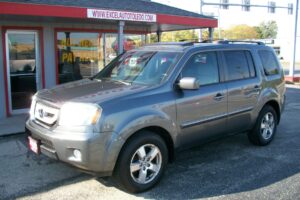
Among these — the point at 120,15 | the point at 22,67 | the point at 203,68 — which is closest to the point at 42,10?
the point at 120,15

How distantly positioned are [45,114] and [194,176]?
218 cm

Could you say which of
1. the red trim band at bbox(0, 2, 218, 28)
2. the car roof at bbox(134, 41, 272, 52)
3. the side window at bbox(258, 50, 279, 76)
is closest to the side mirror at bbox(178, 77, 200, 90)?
the car roof at bbox(134, 41, 272, 52)

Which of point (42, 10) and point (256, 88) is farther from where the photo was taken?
point (42, 10)

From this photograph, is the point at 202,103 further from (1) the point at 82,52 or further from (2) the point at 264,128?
(1) the point at 82,52

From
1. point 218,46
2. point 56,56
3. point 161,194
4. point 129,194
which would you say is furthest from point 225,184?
point 56,56

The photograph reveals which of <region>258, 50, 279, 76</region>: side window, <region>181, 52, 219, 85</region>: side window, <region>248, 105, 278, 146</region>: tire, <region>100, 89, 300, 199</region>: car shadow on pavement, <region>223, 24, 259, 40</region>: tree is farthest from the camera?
<region>223, 24, 259, 40</region>: tree

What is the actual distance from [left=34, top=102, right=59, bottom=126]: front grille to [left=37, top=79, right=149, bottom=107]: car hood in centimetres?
9

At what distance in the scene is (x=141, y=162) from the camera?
187 inches

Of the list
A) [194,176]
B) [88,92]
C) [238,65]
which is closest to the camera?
[88,92]

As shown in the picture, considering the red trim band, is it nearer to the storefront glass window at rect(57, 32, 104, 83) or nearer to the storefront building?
the storefront building

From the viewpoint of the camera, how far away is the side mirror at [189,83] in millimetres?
4953

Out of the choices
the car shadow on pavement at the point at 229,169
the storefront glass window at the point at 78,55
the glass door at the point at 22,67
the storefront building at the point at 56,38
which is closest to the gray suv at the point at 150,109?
the car shadow on pavement at the point at 229,169

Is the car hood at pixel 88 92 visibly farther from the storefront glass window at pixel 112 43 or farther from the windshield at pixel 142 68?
the storefront glass window at pixel 112 43

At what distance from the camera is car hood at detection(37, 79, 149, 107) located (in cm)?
458
